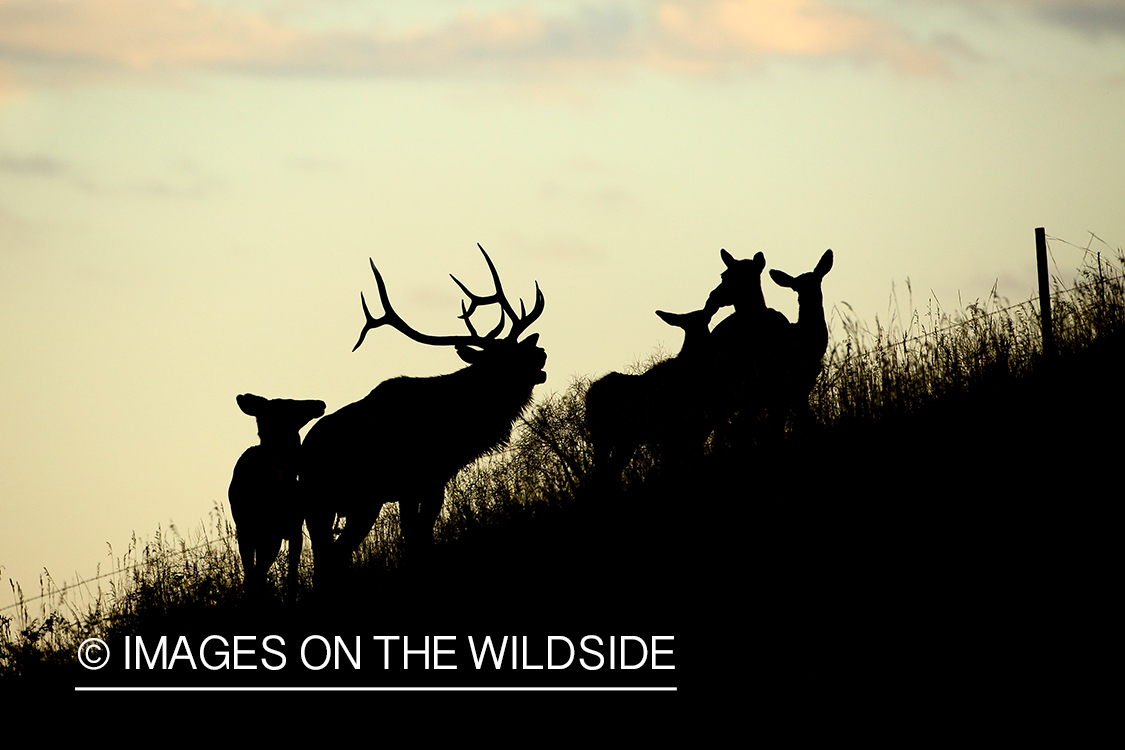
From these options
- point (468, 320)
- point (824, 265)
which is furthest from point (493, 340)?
point (824, 265)

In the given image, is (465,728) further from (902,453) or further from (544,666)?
(902,453)

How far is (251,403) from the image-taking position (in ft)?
30.8

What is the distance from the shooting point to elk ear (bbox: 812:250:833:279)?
395 inches

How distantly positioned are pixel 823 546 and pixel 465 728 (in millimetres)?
2298

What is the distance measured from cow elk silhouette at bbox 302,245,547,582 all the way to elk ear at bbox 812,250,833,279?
214 cm

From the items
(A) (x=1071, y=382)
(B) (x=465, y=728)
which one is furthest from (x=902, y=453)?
(B) (x=465, y=728)

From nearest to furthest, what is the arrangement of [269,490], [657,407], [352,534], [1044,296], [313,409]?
[352,534] < [313,409] < [269,490] < [657,407] < [1044,296]

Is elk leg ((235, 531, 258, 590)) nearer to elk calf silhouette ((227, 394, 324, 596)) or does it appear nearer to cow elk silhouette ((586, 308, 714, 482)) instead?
elk calf silhouette ((227, 394, 324, 596))

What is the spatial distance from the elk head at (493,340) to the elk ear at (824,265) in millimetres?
2120

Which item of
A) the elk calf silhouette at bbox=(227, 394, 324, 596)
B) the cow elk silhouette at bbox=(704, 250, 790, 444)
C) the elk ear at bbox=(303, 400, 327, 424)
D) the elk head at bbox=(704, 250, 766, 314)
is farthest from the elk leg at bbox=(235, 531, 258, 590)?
the elk head at bbox=(704, 250, 766, 314)

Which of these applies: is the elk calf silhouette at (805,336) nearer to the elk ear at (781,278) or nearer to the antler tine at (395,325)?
the elk ear at (781,278)

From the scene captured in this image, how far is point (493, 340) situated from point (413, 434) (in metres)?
1.06

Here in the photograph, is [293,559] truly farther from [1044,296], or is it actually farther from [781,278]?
[1044,296]

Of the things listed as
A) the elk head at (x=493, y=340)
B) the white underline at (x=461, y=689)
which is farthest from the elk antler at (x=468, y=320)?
the white underline at (x=461, y=689)
